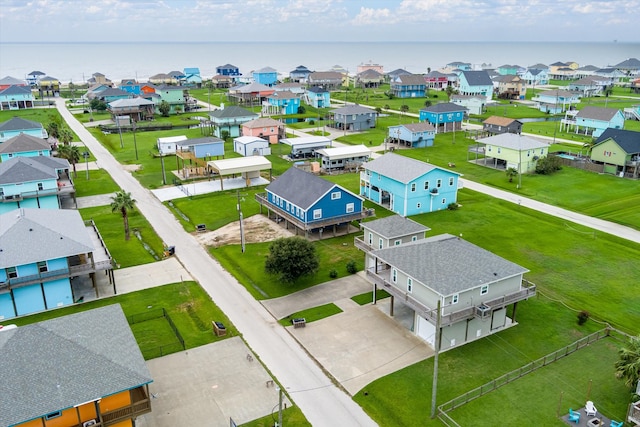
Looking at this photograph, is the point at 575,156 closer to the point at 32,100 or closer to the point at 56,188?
the point at 56,188

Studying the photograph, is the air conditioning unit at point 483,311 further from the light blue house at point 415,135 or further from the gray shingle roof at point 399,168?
the light blue house at point 415,135

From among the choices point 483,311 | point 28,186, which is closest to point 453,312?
point 483,311

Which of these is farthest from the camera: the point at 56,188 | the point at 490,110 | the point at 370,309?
the point at 490,110

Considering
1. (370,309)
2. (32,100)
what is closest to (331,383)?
(370,309)

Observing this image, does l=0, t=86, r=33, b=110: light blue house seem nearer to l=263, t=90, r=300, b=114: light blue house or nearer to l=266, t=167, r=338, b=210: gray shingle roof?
l=263, t=90, r=300, b=114: light blue house

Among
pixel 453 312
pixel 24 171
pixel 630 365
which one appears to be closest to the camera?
pixel 630 365

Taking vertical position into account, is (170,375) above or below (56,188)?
below

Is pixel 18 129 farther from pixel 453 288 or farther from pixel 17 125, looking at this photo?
pixel 453 288
